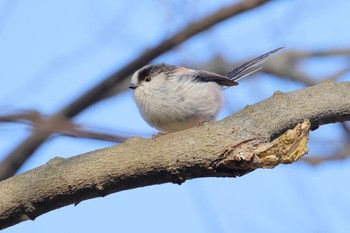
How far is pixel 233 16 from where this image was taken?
13.6 ft

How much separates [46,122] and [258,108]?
84 cm

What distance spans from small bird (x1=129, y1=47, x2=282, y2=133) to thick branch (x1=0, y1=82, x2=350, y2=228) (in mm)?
1064

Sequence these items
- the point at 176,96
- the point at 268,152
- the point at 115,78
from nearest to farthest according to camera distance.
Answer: the point at 268,152 < the point at 176,96 < the point at 115,78

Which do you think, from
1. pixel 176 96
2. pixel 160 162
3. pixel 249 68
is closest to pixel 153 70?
pixel 176 96

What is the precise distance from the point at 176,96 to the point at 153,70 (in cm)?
34

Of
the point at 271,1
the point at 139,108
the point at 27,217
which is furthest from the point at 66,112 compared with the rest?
the point at 27,217

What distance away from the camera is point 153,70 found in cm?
373

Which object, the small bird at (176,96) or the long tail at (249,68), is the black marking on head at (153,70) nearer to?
the small bird at (176,96)

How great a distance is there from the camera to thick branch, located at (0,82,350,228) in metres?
2.14

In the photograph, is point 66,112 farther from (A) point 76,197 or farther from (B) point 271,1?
(A) point 76,197

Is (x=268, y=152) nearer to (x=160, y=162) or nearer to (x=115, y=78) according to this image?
(x=160, y=162)

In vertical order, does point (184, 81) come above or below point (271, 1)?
below

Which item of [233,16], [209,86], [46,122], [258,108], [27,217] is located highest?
[233,16]

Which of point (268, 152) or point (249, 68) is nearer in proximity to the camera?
point (268, 152)
